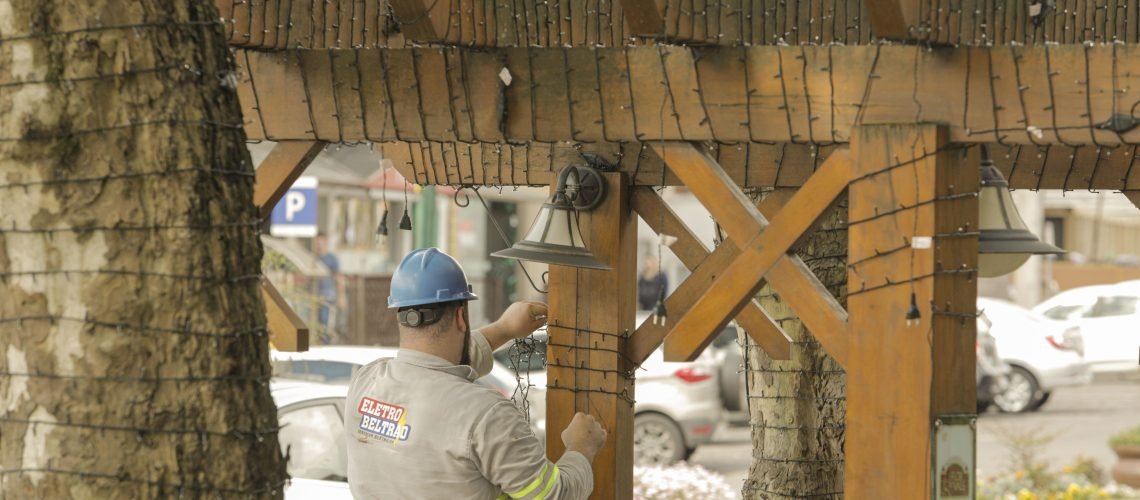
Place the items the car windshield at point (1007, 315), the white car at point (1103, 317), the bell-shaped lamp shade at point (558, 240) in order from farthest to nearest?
the white car at point (1103, 317) → the car windshield at point (1007, 315) → the bell-shaped lamp shade at point (558, 240)

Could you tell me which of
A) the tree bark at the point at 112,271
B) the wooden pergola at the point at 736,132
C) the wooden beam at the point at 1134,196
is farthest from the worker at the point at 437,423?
the wooden beam at the point at 1134,196

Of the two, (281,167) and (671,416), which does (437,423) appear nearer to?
(281,167)

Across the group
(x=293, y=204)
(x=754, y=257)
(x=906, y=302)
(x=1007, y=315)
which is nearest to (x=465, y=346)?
(x=754, y=257)

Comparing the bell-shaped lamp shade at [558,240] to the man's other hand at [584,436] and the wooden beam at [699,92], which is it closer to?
the wooden beam at [699,92]

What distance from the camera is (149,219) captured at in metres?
2.64

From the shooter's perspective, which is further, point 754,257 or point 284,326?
point 284,326

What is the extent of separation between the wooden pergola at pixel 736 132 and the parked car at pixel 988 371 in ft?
44.8

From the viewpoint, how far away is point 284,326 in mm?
6004

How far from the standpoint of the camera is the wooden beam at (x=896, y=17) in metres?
4.12

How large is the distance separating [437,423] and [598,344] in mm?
878

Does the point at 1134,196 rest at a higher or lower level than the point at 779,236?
higher

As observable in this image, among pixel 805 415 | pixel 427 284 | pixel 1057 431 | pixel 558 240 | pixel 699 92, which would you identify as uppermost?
pixel 699 92

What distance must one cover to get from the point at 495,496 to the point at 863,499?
3.47ft

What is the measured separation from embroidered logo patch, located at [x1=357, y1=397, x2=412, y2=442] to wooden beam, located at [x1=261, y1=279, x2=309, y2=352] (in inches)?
61.0
